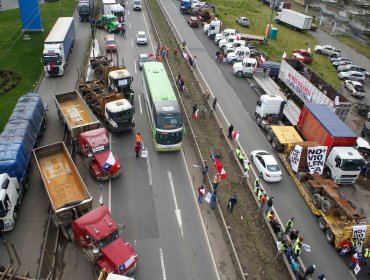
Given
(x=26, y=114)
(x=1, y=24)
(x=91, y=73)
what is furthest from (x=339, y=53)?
(x=1, y=24)

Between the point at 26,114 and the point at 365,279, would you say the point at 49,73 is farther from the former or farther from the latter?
the point at 365,279

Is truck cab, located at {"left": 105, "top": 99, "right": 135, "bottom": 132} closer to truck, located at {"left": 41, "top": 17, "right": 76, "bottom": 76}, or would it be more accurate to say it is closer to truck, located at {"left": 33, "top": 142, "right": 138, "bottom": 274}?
truck, located at {"left": 33, "top": 142, "right": 138, "bottom": 274}

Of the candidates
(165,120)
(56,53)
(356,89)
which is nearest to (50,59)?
(56,53)

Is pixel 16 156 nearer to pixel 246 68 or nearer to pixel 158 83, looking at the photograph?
pixel 158 83

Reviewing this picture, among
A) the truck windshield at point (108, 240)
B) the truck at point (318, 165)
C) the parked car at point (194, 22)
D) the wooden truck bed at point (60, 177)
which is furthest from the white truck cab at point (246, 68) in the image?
the truck windshield at point (108, 240)

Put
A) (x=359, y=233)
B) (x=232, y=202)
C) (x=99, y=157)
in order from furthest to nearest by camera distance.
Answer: (x=99, y=157) < (x=232, y=202) < (x=359, y=233)
